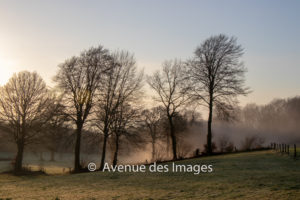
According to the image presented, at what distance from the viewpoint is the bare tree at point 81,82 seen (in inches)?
1160

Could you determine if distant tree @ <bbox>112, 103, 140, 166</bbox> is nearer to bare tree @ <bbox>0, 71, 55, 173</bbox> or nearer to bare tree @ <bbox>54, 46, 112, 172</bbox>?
bare tree @ <bbox>54, 46, 112, 172</bbox>

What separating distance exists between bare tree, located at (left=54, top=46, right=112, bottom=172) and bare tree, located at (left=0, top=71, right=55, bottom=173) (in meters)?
5.84

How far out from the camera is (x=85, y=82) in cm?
3061

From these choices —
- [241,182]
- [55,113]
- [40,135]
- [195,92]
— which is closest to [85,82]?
[55,113]

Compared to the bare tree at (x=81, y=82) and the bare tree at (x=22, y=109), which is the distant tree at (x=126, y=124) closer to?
the bare tree at (x=81, y=82)

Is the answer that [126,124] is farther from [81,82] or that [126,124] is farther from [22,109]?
[22,109]

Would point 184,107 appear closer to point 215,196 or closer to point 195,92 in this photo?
point 195,92

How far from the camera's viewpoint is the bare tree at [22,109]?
34.3 metres

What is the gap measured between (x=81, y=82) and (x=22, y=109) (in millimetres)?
10563

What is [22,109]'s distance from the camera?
34.9 metres

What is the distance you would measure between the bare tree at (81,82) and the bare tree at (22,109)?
5.84 meters

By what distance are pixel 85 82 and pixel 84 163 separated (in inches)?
382

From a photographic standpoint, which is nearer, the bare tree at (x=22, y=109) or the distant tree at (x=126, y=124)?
the distant tree at (x=126, y=124)

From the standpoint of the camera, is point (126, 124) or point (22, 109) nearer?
point (126, 124)
